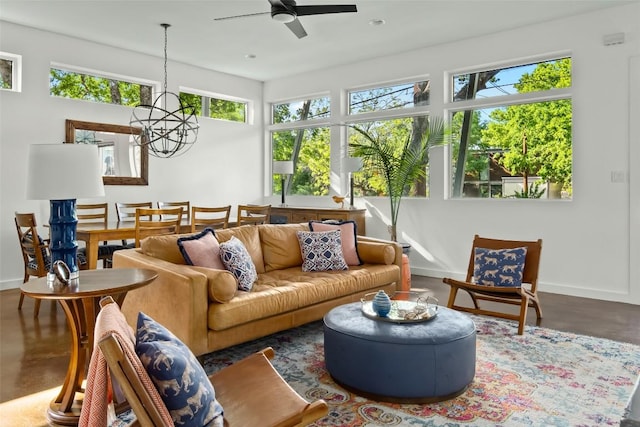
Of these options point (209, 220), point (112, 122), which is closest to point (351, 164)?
point (209, 220)

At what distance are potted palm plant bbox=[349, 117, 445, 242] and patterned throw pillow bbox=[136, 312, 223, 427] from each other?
4.53m

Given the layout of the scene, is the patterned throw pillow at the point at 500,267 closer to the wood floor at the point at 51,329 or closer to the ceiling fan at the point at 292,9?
the wood floor at the point at 51,329

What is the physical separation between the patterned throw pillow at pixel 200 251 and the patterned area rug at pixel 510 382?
0.64 m

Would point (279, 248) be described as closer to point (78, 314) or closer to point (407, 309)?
point (407, 309)

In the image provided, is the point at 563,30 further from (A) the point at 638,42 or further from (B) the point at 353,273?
(B) the point at 353,273

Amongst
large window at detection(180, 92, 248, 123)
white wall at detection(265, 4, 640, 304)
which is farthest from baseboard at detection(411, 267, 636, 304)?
large window at detection(180, 92, 248, 123)

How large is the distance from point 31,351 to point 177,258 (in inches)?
45.8

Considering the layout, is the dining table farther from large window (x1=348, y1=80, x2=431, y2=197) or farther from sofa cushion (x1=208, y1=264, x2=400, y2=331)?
large window (x1=348, y1=80, x2=431, y2=197)

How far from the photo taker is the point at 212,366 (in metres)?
2.96

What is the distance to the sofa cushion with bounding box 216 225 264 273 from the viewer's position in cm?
381

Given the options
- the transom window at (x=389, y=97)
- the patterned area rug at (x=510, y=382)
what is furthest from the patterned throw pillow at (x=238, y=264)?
the transom window at (x=389, y=97)

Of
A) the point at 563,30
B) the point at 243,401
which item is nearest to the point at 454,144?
the point at 563,30

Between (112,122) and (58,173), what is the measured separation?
13.5 ft

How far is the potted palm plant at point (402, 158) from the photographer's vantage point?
584cm
